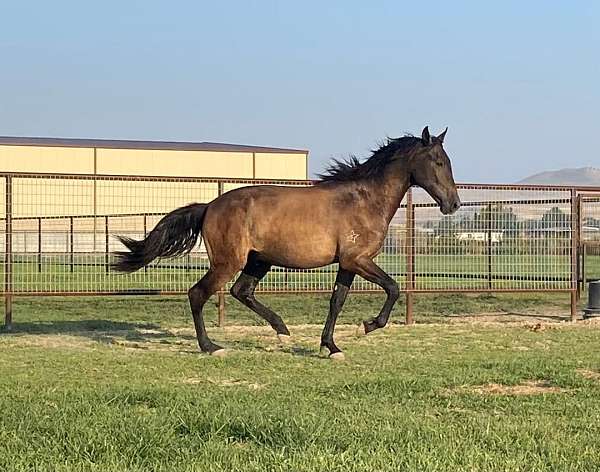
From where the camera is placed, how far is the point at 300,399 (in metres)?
6.25

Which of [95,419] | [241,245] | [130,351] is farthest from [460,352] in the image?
[95,419]

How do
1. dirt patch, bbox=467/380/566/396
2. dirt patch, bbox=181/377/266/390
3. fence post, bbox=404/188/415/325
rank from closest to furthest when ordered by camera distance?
dirt patch, bbox=467/380/566/396 < dirt patch, bbox=181/377/266/390 < fence post, bbox=404/188/415/325

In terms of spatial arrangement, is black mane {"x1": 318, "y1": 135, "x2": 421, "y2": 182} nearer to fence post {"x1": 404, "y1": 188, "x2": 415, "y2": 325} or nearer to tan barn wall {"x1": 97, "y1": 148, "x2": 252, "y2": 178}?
fence post {"x1": 404, "y1": 188, "x2": 415, "y2": 325}

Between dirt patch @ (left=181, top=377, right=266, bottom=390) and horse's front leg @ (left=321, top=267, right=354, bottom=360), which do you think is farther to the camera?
horse's front leg @ (left=321, top=267, right=354, bottom=360)

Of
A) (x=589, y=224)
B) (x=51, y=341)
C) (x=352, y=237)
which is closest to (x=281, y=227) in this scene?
(x=352, y=237)

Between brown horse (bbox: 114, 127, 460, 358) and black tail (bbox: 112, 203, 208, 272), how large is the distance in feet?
0.37

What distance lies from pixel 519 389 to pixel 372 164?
341 cm

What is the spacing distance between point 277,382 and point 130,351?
2545mm

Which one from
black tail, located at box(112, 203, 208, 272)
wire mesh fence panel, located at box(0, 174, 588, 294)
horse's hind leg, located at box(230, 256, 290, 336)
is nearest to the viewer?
black tail, located at box(112, 203, 208, 272)

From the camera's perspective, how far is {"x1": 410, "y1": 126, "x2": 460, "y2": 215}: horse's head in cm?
932

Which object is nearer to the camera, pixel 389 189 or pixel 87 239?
pixel 389 189

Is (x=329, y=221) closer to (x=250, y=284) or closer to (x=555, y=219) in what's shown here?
(x=250, y=284)

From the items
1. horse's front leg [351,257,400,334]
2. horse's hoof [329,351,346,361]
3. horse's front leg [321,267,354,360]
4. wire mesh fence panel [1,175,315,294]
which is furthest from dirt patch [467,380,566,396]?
wire mesh fence panel [1,175,315,294]

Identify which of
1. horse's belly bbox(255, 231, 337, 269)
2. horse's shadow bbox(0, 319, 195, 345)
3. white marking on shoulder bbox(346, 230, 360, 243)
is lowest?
horse's shadow bbox(0, 319, 195, 345)
